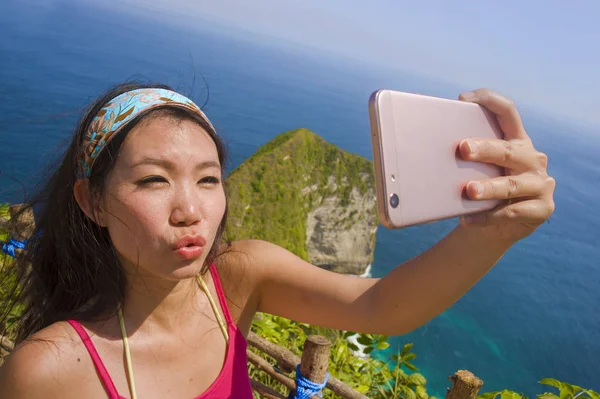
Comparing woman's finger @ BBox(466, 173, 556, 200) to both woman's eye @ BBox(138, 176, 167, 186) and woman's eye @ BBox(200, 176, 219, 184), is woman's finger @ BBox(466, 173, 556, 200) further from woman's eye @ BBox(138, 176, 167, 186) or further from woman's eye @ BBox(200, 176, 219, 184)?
woman's eye @ BBox(138, 176, 167, 186)

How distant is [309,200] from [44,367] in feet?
152

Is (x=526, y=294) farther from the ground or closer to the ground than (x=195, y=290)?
closer to the ground

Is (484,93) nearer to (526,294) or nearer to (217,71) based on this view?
(526,294)

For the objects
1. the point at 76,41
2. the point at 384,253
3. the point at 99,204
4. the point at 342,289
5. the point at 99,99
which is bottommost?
the point at 384,253

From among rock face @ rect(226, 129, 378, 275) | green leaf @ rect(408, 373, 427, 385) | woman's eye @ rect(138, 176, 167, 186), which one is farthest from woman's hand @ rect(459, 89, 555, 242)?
rock face @ rect(226, 129, 378, 275)

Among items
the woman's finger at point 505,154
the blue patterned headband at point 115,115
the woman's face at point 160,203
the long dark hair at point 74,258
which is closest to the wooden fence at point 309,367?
the long dark hair at point 74,258

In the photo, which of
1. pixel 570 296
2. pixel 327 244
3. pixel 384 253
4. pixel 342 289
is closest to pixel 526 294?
pixel 570 296

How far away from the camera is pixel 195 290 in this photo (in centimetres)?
181

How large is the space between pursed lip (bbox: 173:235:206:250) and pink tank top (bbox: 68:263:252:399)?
1.50ft

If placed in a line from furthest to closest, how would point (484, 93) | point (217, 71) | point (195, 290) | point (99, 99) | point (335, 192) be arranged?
point (217, 71)
point (335, 192)
point (195, 290)
point (99, 99)
point (484, 93)

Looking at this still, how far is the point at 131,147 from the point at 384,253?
6243 centimetres

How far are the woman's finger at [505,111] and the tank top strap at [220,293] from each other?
1220 millimetres

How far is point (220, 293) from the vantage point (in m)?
1.87

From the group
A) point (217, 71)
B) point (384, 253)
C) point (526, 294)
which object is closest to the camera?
point (526, 294)
